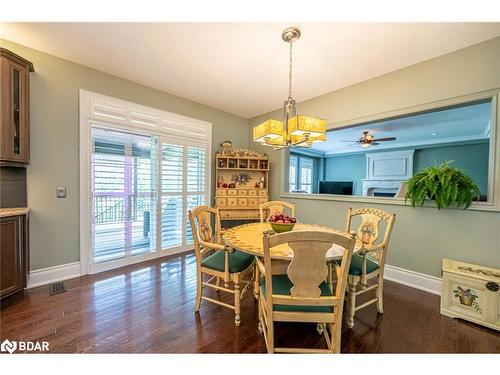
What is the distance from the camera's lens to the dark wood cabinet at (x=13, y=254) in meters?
2.04

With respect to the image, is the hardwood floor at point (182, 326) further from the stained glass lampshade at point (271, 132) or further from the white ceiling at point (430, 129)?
the white ceiling at point (430, 129)

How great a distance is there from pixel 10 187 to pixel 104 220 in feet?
3.28

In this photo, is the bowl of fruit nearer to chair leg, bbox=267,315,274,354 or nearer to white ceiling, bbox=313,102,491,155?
chair leg, bbox=267,315,274,354

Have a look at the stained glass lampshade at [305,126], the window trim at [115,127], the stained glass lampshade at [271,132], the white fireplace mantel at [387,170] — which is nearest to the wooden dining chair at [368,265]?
the stained glass lampshade at [305,126]

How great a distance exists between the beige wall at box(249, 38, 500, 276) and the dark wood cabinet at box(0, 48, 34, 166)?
392 cm

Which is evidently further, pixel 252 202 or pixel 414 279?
pixel 252 202

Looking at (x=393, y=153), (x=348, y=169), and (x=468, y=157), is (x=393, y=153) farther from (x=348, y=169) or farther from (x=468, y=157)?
(x=468, y=157)

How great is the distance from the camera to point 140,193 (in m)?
3.35

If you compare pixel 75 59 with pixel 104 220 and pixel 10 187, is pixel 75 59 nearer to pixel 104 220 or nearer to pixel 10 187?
pixel 10 187

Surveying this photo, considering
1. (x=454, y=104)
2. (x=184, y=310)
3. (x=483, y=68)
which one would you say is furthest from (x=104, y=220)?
(x=483, y=68)

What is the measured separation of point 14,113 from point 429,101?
4.56 meters

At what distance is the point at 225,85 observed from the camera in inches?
128

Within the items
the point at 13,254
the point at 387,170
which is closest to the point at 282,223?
the point at 13,254

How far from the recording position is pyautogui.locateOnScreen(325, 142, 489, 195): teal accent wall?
5453mm
